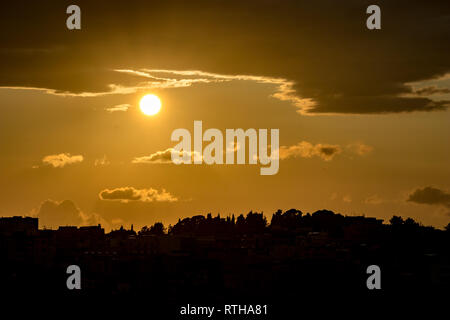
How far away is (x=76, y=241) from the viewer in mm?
173500

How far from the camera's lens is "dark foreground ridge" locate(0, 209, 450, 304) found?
464 feet

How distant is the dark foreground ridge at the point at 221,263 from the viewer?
141375mm

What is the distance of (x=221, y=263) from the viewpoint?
504 ft

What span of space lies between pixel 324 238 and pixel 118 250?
3482 centimetres

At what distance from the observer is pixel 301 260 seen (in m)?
156

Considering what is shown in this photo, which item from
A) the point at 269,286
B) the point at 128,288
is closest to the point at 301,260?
the point at 269,286

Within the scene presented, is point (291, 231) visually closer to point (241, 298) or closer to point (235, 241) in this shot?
point (235, 241)

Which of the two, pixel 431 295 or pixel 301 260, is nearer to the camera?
pixel 431 295

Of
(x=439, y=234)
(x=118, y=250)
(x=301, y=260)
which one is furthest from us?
(x=439, y=234)

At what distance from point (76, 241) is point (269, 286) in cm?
4441

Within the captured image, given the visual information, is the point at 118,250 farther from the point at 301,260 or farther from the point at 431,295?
the point at 431,295
